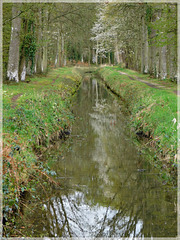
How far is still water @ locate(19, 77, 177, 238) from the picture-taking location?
5610mm

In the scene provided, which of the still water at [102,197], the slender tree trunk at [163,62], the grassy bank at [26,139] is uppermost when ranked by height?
the slender tree trunk at [163,62]

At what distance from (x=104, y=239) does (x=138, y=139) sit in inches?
276

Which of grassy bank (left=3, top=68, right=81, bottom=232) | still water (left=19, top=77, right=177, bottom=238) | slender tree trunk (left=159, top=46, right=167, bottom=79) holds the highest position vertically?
slender tree trunk (left=159, top=46, right=167, bottom=79)

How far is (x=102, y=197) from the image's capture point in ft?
22.6

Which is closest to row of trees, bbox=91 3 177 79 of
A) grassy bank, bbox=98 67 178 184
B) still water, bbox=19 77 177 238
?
grassy bank, bbox=98 67 178 184

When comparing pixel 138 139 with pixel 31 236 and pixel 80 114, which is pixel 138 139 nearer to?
pixel 80 114

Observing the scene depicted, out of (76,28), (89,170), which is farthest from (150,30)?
(89,170)

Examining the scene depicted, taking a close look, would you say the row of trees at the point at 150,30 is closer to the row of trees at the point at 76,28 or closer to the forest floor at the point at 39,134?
the row of trees at the point at 76,28

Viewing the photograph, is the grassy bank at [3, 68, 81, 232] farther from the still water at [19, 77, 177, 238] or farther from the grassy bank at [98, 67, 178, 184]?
the grassy bank at [98, 67, 178, 184]

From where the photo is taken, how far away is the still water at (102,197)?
221 inches

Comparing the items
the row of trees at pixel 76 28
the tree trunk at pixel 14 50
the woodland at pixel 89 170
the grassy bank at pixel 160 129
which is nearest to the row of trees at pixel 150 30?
the row of trees at pixel 76 28

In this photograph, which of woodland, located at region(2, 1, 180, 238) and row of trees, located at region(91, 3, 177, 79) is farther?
row of trees, located at region(91, 3, 177, 79)

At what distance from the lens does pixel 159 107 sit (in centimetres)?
1223

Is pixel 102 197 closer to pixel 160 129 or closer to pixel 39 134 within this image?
pixel 39 134
